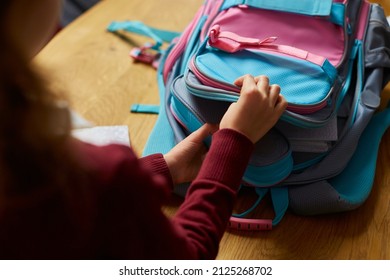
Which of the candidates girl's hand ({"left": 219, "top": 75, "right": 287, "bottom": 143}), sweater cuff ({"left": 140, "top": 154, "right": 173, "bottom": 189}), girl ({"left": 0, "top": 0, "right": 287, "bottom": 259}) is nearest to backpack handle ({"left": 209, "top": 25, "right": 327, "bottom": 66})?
girl's hand ({"left": 219, "top": 75, "right": 287, "bottom": 143})

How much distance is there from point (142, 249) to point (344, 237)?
14.9 inches

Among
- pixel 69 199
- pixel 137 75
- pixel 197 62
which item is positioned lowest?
pixel 137 75

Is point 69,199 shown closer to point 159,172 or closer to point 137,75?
point 159,172

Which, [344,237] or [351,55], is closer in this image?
[344,237]

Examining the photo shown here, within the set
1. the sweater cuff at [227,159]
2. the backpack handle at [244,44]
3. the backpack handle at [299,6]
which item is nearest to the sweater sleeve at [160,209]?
the sweater cuff at [227,159]

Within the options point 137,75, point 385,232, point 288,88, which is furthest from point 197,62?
point 385,232

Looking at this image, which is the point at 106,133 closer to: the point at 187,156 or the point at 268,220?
the point at 187,156

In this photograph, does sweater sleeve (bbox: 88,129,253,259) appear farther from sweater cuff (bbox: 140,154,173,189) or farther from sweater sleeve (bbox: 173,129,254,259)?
sweater cuff (bbox: 140,154,173,189)

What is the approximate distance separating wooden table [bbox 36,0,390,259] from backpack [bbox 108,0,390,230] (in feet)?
0.08

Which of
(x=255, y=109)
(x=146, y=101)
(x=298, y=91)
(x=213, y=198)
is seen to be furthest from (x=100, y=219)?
(x=146, y=101)

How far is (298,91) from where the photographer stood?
770mm

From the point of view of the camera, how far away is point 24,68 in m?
0.38

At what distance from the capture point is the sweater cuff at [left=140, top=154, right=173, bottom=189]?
78cm

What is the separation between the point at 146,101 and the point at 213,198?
45 centimetres
